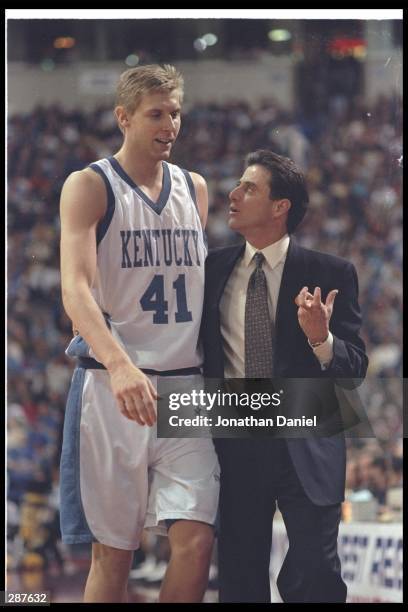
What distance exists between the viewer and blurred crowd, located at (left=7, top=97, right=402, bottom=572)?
420 cm

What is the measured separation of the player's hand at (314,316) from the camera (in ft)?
13.1

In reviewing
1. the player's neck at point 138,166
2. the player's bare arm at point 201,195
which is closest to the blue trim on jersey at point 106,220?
the player's neck at point 138,166

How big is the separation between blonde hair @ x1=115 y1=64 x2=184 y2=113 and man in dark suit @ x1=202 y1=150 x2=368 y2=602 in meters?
0.44

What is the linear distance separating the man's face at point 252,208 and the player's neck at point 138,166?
31 centimetres

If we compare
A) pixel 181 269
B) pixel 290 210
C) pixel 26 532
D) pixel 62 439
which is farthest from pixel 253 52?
pixel 26 532

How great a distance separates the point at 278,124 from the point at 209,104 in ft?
0.92

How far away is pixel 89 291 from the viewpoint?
3.83 m

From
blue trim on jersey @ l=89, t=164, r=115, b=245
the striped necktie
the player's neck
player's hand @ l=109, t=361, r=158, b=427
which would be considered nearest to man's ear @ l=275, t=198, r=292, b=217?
the striped necktie

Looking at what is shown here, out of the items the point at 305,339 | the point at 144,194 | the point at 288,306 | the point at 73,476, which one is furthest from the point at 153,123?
the point at 73,476

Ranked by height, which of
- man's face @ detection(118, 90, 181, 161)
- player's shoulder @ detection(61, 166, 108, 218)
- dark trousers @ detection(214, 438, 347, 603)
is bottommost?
dark trousers @ detection(214, 438, 347, 603)

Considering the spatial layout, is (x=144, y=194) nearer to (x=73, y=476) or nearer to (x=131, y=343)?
(x=131, y=343)

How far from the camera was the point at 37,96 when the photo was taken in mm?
4258

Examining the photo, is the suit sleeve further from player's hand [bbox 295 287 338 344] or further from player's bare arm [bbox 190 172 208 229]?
player's bare arm [bbox 190 172 208 229]

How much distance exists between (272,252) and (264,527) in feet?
3.33
